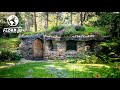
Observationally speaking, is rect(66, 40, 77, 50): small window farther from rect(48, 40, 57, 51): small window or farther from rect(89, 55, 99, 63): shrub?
rect(89, 55, 99, 63): shrub

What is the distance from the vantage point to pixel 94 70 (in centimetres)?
766

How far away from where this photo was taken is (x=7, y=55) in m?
7.77

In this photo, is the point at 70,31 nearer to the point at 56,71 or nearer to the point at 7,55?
the point at 56,71

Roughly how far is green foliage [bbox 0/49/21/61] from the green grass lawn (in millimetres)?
149

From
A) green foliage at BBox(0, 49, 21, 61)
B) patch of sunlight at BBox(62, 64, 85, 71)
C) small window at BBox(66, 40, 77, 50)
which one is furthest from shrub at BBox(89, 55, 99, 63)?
green foliage at BBox(0, 49, 21, 61)

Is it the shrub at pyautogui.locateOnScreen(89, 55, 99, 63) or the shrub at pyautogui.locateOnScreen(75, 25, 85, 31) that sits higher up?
the shrub at pyautogui.locateOnScreen(75, 25, 85, 31)

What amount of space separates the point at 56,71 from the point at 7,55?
1506 millimetres

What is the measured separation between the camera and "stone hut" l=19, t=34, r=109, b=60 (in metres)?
7.93

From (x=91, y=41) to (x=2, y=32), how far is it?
266 cm

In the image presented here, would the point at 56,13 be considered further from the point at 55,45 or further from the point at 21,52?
the point at 21,52

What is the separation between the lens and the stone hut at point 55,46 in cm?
793

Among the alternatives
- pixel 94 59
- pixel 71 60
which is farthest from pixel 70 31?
pixel 94 59

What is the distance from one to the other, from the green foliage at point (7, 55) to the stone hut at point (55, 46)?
214mm
